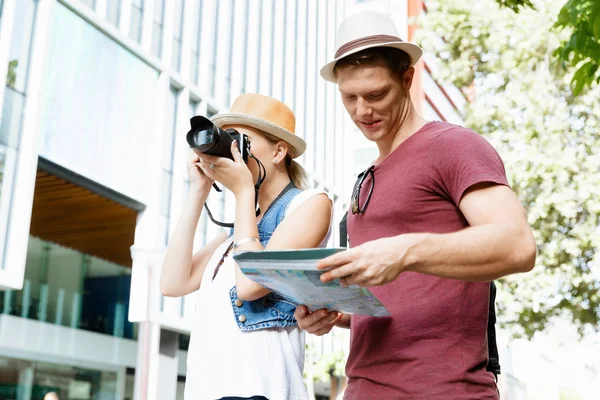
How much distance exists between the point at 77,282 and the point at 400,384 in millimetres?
13432

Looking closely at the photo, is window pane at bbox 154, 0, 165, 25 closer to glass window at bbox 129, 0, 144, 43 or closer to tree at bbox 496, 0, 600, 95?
glass window at bbox 129, 0, 144, 43

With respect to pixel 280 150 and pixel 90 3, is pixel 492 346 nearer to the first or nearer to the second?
pixel 280 150

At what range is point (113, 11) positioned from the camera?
39.0 ft

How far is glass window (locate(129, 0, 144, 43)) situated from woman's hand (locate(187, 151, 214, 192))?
10.8m

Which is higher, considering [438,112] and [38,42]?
[438,112]

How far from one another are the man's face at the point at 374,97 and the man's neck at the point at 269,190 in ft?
1.44

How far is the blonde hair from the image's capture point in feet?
7.30

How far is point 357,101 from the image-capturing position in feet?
5.83

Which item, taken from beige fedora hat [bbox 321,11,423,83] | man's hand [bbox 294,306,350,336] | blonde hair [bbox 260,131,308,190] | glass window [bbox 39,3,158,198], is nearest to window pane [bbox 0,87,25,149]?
glass window [bbox 39,3,158,198]

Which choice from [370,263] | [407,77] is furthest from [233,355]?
[407,77]

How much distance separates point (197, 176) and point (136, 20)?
11.0 meters

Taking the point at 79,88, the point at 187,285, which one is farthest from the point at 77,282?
the point at 187,285

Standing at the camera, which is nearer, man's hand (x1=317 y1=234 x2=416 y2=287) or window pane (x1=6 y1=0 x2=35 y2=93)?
man's hand (x1=317 y1=234 x2=416 y2=287)

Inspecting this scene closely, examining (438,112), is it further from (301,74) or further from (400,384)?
(400,384)
